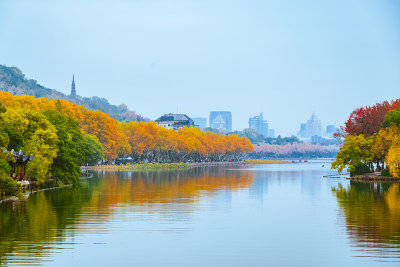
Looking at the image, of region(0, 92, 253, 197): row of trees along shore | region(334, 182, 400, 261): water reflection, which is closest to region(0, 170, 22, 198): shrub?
region(0, 92, 253, 197): row of trees along shore

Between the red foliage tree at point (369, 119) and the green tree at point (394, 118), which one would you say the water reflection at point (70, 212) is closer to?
the green tree at point (394, 118)

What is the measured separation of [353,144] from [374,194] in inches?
1239

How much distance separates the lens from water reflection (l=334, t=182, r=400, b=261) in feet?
106

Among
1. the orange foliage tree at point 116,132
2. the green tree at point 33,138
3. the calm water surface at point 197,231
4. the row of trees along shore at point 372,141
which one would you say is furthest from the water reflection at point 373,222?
the orange foliage tree at point 116,132

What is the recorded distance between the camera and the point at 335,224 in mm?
43156

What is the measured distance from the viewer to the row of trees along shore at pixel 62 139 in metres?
61.5

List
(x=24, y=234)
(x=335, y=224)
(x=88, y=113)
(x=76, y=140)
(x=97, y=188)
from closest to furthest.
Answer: (x=24, y=234)
(x=335, y=224)
(x=97, y=188)
(x=76, y=140)
(x=88, y=113)

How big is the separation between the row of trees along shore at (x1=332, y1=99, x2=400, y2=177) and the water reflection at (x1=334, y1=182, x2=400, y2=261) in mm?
21865

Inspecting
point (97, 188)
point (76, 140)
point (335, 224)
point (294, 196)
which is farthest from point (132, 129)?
point (335, 224)

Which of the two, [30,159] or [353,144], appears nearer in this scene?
[30,159]

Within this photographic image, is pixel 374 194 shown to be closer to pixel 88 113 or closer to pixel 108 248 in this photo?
pixel 108 248

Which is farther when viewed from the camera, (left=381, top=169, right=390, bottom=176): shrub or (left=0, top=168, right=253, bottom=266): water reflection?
(left=381, top=169, right=390, bottom=176): shrub

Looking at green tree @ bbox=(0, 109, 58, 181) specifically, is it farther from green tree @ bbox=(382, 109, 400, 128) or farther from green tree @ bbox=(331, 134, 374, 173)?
green tree @ bbox=(331, 134, 374, 173)

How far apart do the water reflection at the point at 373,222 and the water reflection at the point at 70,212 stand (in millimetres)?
12105
